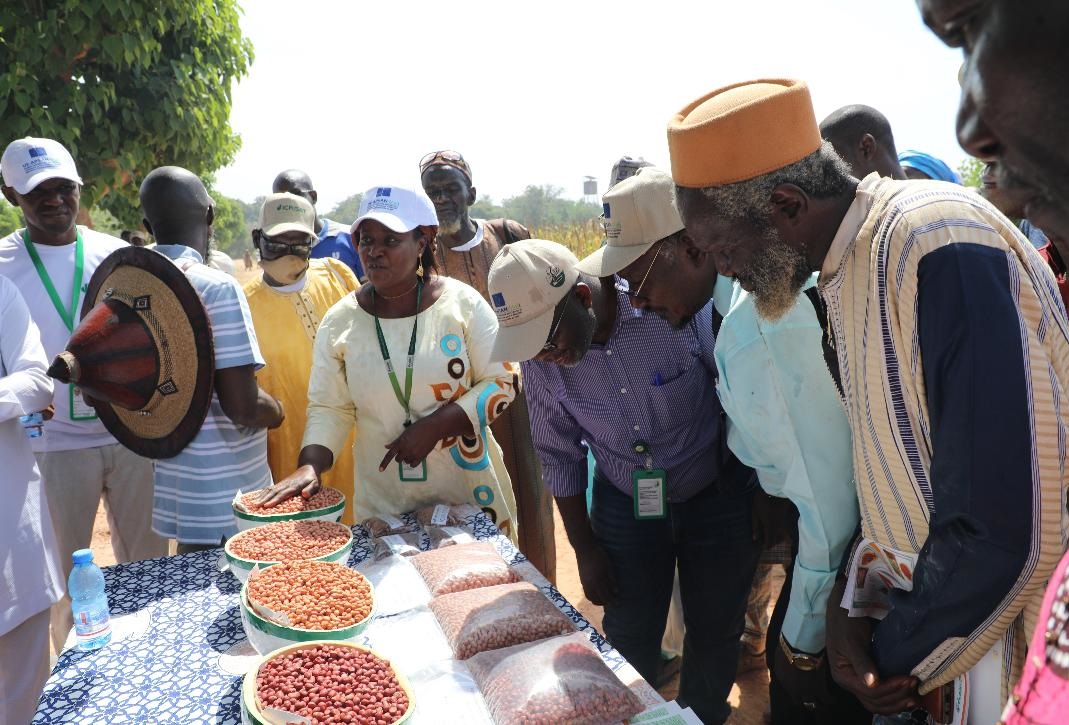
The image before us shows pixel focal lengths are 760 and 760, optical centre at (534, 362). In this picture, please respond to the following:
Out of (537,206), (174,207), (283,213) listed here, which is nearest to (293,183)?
(283,213)

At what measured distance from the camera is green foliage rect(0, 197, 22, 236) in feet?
85.2

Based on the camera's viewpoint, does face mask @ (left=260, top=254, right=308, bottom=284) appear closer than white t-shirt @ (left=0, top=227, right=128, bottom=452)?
No

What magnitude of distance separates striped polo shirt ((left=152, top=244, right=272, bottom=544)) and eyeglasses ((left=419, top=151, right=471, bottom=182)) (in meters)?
2.16

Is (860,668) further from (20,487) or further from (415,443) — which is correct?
→ (20,487)

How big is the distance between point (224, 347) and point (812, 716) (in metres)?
2.32

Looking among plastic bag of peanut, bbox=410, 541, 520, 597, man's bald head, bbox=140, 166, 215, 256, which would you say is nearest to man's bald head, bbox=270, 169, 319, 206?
man's bald head, bbox=140, 166, 215, 256

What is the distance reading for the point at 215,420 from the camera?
293 cm

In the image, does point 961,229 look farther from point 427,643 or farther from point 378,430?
point 378,430

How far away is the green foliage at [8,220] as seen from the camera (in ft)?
85.2

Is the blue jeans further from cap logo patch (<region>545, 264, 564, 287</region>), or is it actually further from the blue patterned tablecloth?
cap logo patch (<region>545, 264, 564, 287</region>)

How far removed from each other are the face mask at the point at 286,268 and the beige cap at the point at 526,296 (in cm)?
155

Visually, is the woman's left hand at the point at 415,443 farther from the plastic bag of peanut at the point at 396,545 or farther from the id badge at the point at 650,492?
the id badge at the point at 650,492

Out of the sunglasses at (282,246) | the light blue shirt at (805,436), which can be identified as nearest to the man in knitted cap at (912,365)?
the light blue shirt at (805,436)

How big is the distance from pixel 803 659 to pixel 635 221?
4.59ft
